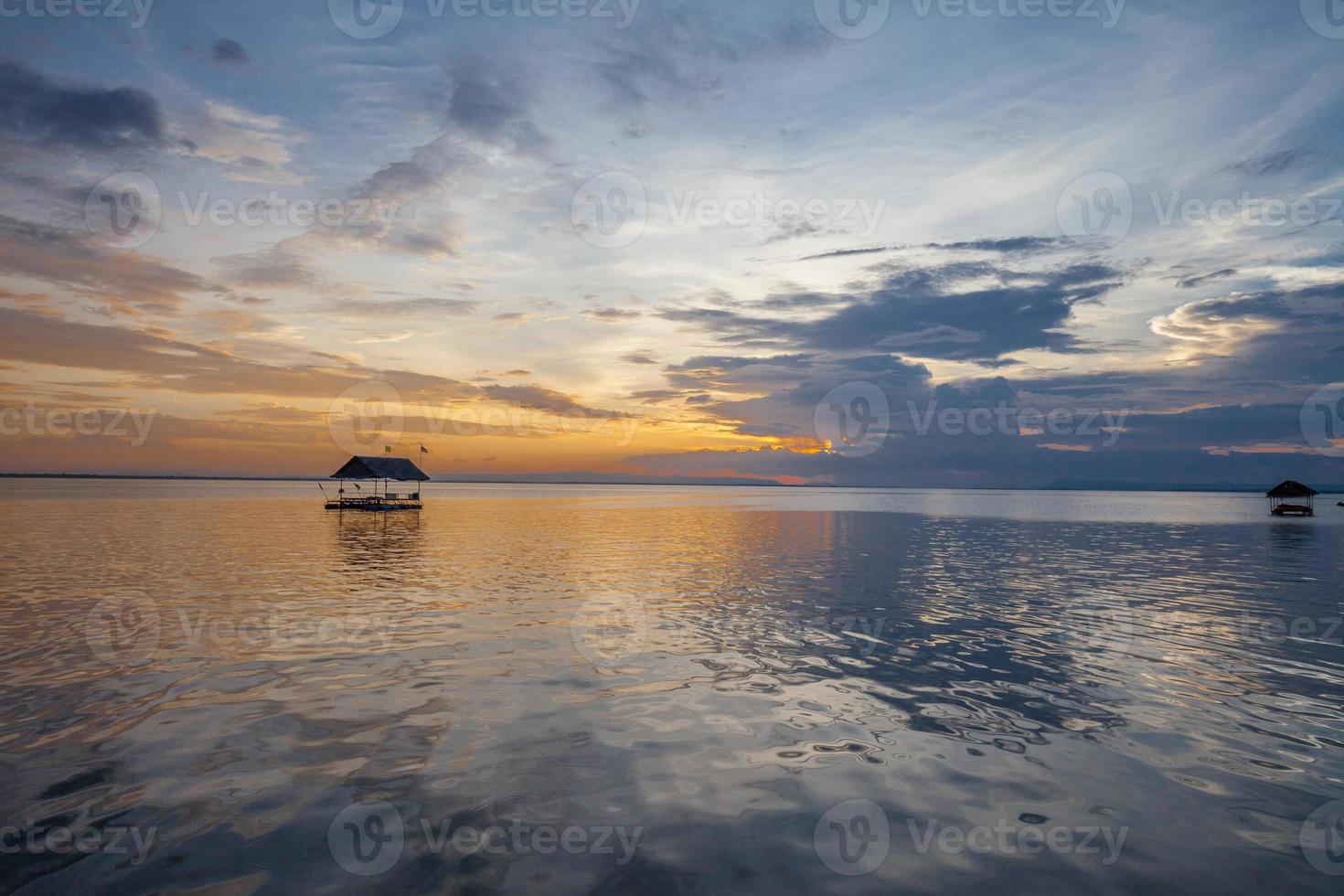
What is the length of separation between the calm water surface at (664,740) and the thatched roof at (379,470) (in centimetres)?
4896

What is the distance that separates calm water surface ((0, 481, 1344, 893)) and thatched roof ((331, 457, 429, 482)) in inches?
1928

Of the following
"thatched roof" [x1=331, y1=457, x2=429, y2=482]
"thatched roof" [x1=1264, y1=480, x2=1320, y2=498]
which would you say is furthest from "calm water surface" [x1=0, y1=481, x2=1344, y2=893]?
"thatched roof" [x1=1264, y1=480, x2=1320, y2=498]

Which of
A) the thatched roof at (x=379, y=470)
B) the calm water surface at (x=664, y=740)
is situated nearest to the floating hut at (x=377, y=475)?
the thatched roof at (x=379, y=470)

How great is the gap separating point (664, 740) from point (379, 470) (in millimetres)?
69919

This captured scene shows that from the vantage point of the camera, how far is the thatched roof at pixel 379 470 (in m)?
70.9

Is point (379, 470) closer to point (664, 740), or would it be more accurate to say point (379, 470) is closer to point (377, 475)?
point (377, 475)

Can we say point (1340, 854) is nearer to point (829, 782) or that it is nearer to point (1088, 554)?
point (829, 782)

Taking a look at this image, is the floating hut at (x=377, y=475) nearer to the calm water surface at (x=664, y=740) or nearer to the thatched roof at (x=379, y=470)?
the thatched roof at (x=379, y=470)

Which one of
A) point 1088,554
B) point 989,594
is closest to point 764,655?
point 989,594

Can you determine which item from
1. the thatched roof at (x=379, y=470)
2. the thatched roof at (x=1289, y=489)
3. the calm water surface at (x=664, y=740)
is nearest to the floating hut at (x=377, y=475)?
the thatched roof at (x=379, y=470)

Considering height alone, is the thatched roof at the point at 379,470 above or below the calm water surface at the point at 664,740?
above

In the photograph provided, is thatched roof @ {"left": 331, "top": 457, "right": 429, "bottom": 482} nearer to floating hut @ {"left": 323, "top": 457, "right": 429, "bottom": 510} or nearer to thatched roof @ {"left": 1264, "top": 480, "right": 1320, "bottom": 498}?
floating hut @ {"left": 323, "top": 457, "right": 429, "bottom": 510}

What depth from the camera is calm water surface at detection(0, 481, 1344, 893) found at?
22.1ft

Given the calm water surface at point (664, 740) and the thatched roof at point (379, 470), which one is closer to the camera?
the calm water surface at point (664, 740)
